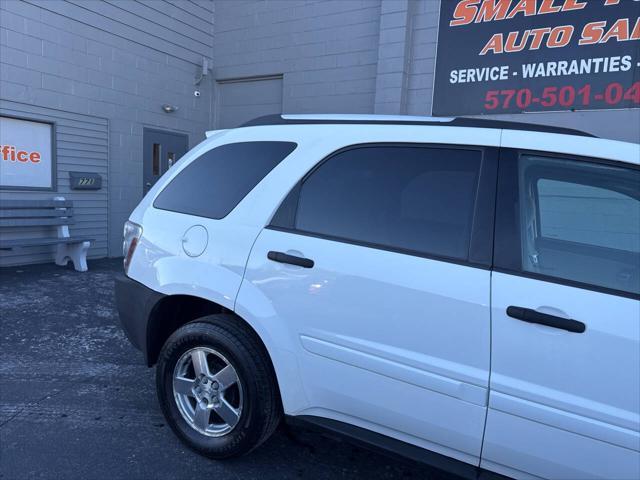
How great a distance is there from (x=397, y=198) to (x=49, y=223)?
21.1 ft

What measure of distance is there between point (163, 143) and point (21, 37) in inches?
111

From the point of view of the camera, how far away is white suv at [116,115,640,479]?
164 centimetres

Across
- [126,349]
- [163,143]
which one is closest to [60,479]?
[126,349]

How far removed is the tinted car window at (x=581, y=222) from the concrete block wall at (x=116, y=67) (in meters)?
7.22

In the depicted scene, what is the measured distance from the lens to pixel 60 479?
7.43 feet

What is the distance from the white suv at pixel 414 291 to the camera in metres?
1.64

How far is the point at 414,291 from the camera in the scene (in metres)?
1.86

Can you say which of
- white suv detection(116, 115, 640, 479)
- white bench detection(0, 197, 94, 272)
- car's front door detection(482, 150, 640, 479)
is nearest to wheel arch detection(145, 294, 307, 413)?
white suv detection(116, 115, 640, 479)

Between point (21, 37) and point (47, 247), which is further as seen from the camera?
point (47, 247)

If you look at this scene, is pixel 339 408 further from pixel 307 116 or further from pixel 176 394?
pixel 307 116

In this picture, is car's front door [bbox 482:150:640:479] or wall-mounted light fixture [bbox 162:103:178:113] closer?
car's front door [bbox 482:150:640:479]

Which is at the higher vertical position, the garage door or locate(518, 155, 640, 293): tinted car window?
the garage door

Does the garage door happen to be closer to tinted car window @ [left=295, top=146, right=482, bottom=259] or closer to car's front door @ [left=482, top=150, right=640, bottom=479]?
tinted car window @ [left=295, top=146, right=482, bottom=259]

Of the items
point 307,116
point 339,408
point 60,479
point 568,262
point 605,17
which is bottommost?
point 60,479
